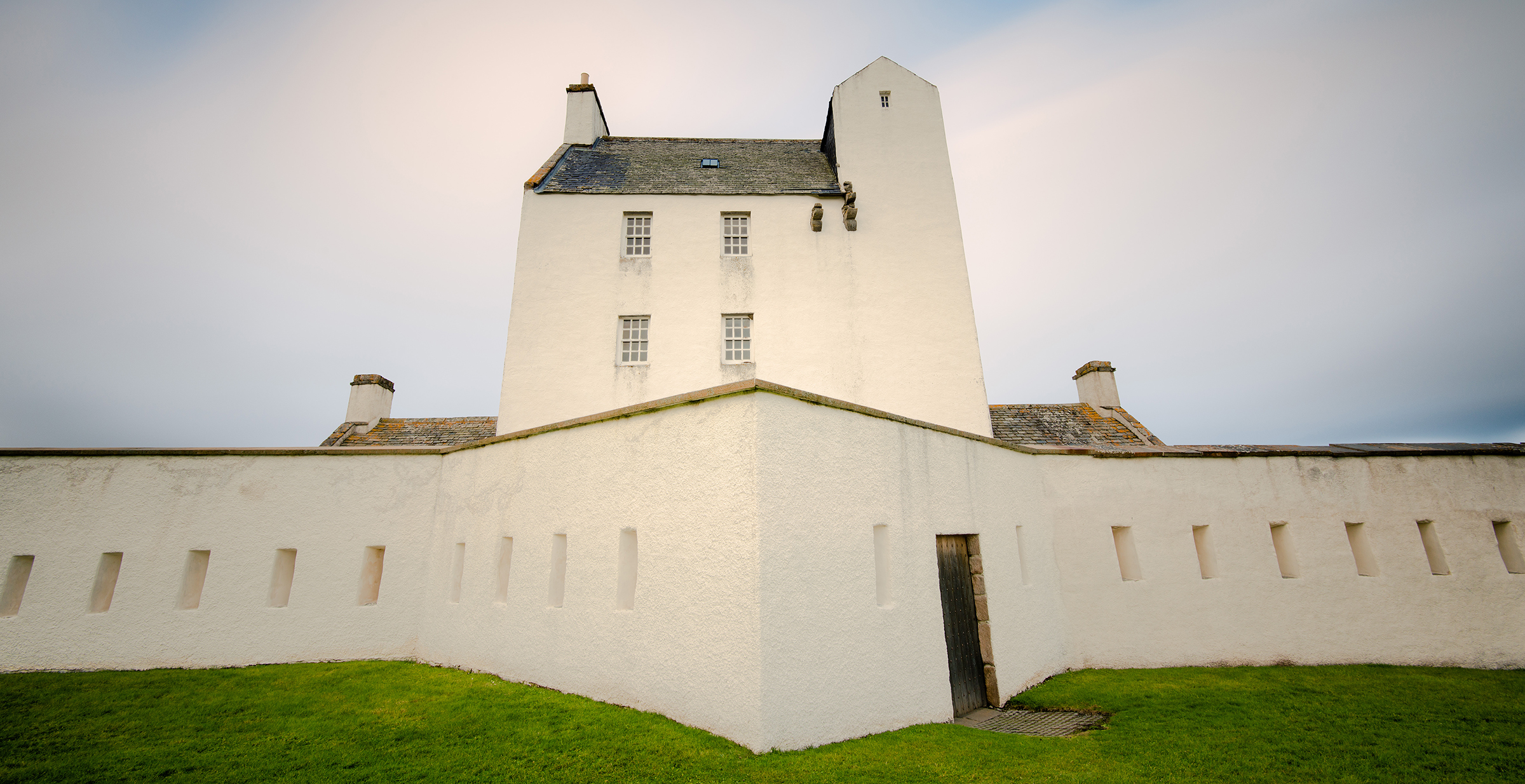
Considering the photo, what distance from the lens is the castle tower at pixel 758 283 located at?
13688 millimetres

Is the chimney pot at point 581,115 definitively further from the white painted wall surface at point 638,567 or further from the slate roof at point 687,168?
the white painted wall surface at point 638,567

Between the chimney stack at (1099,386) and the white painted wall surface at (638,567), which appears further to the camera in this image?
the chimney stack at (1099,386)

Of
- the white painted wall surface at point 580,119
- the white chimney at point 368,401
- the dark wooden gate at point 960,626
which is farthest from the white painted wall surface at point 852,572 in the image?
the white chimney at point 368,401

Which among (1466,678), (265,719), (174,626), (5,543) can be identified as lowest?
(1466,678)

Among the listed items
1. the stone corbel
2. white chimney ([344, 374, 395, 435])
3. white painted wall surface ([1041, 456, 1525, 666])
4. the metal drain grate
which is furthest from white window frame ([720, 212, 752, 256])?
white chimney ([344, 374, 395, 435])

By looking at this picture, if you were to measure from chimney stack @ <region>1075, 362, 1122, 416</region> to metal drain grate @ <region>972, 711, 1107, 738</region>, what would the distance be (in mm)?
13352

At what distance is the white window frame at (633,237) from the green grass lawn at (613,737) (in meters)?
10.4

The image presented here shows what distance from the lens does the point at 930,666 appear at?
683 cm

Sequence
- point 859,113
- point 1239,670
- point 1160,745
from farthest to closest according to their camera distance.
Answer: point 859,113
point 1239,670
point 1160,745

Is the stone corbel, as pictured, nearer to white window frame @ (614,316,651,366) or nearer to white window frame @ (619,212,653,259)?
white window frame @ (619,212,653,259)

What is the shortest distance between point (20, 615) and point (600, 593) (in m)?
9.25

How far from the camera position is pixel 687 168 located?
55.2 feet

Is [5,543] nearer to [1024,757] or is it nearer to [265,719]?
[265,719]

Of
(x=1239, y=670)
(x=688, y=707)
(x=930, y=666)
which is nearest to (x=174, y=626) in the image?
(x=688, y=707)
